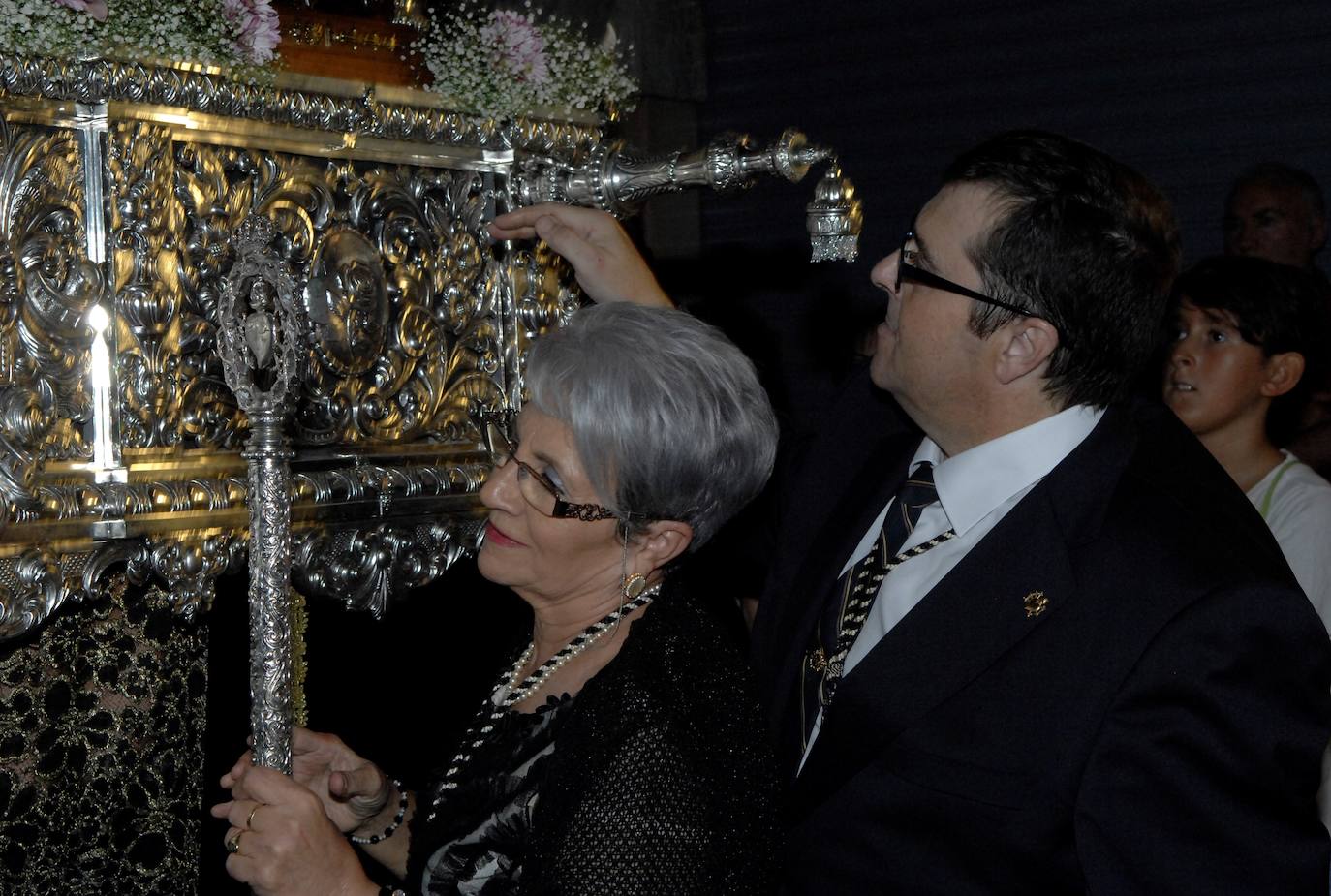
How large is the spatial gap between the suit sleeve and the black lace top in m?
0.39

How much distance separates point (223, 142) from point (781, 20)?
396cm

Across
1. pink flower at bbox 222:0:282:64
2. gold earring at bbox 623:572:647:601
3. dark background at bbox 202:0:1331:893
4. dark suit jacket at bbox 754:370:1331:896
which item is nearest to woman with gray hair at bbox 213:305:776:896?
gold earring at bbox 623:572:647:601

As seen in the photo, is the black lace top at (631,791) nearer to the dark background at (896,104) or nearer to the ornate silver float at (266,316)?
the ornate silver float at (266,316)

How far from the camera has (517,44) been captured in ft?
6.61

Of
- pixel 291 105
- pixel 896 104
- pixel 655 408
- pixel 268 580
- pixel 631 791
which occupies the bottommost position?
pixel 631 791

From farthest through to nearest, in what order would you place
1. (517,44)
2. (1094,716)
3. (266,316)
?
1. (517,44)
2. (1094,716)
3. (266,316)

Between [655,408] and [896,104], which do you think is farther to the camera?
[896,104]

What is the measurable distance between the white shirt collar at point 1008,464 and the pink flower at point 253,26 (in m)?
1.02

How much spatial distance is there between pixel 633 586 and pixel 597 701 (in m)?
0.23

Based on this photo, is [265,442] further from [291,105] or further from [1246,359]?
[1246,359]

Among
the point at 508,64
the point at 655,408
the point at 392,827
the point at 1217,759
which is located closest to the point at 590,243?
the point at 508,64

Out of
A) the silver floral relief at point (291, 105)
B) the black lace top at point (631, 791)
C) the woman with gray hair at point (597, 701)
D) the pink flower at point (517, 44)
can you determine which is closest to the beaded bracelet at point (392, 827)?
the woman with gray hair at point (597, 701)

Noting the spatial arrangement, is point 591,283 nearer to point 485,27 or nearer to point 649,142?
point 485,27

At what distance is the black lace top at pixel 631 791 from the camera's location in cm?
155
